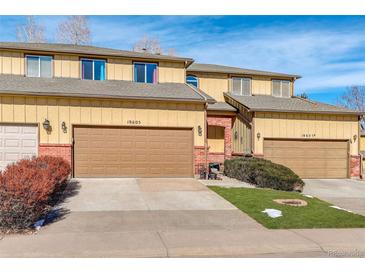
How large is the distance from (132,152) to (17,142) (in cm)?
495

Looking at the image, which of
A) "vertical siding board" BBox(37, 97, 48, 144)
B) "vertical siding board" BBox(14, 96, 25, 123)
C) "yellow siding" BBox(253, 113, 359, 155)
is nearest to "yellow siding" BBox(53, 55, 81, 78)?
"vertical siding board" BBox(37, 97, 48, 144)

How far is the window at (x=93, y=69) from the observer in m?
19.6

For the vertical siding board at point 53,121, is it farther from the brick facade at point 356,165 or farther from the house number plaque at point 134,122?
the brick facade at point 356,165

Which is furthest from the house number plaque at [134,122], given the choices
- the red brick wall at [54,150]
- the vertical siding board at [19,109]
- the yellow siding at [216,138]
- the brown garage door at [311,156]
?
the brown garage door at [311,156]

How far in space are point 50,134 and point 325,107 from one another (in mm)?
15211

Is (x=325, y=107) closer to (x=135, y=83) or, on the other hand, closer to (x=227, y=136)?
(x=227, y=136)

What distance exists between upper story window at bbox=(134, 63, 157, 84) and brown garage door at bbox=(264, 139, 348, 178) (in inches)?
272

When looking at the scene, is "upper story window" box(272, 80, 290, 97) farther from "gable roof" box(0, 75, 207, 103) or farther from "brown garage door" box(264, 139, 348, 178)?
"gable roof" box(0, 75, 207, 103)

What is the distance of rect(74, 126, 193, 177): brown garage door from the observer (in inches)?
665

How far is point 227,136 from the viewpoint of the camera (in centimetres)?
2328

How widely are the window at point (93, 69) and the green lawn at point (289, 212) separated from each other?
9.40 meters

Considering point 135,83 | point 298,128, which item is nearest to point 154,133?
point 135,83

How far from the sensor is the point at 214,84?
25250 mm

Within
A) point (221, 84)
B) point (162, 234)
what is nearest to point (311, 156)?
point (221, 84)
